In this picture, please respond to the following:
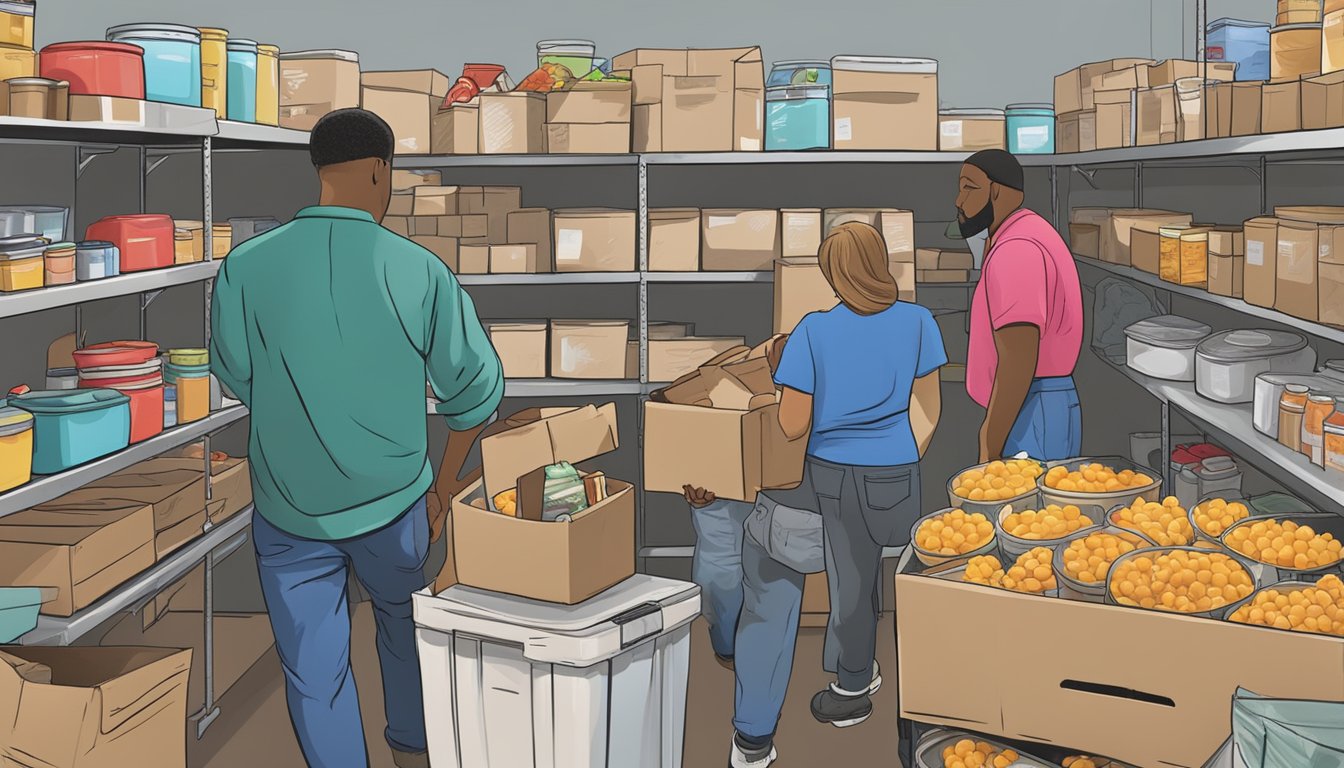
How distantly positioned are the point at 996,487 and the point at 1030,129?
8.89 ft

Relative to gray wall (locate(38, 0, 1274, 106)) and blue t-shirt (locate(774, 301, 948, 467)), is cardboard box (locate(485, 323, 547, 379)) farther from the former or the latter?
blue t-shirt (locate(774, 301, 948, 467))

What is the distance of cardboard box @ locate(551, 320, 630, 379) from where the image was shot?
4984 millimetres

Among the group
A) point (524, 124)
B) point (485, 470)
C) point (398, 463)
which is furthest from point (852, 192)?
point (398, 463)

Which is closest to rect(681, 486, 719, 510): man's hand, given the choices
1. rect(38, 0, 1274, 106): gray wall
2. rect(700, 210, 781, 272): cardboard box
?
rect(700, 210, 781, 272): cardboard box

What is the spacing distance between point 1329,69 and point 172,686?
3.14 meters

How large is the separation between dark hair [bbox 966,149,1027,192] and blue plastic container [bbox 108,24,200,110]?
8.55 feet

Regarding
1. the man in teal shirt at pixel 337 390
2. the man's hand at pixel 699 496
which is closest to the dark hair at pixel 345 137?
the man in teal shirt at pixel 337 390

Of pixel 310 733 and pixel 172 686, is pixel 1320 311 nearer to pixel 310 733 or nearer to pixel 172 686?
pixel 310 733

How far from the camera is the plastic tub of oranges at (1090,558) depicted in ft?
6.61

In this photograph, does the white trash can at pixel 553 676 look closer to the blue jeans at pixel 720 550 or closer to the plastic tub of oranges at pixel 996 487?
the plastic tub of oranges at pixel 996 487

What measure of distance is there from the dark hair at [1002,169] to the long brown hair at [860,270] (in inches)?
33.5

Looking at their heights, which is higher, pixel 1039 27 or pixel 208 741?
A: pixel 1039 27

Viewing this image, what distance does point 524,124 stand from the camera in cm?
487

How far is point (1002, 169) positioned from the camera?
402cm
